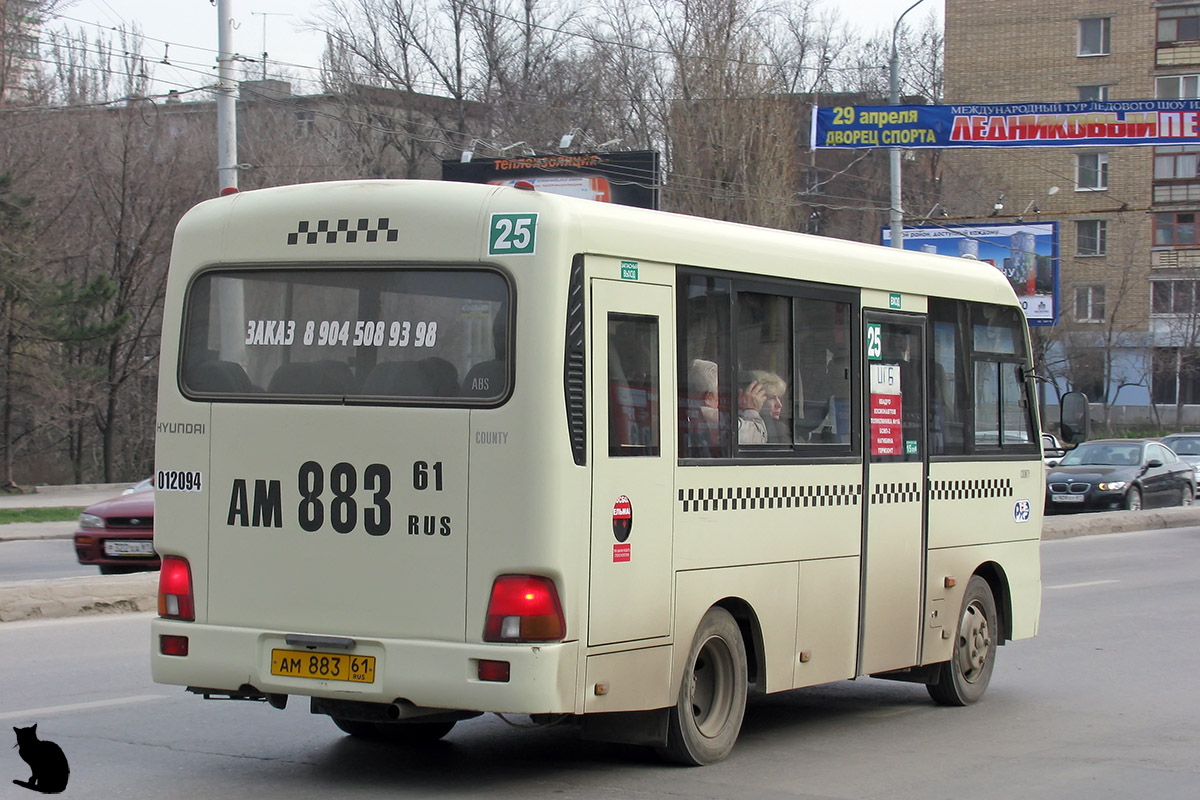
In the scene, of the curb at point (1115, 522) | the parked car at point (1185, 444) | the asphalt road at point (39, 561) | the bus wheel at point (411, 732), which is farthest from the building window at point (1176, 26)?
the bus wheel at point (411, 732)

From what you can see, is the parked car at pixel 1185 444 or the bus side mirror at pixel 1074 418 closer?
the bus side mirror at pixel 1074 418

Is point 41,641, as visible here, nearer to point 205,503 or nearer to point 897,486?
point 205,503

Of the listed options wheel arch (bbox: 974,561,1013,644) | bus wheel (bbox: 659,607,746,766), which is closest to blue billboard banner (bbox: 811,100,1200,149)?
wheel arch (bbox: 974,561,1013,644)

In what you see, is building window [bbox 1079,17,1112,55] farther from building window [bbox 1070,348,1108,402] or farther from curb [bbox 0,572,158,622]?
curb [bbox 0,572,158,622]

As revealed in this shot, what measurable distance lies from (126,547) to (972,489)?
31.3 feet

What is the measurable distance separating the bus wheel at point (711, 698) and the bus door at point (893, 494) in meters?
1.30

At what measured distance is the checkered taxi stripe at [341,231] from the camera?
6.77m

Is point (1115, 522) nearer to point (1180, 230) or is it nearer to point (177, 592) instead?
point (177, 592)

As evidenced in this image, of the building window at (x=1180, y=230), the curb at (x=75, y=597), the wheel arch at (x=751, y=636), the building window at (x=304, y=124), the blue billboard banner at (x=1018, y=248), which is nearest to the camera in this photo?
the wheel arch at (x=751, y=636)

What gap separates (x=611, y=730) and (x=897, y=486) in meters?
2.77

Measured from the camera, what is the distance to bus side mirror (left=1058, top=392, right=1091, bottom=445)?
34.7 ft

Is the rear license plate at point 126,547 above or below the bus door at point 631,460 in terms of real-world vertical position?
→ below

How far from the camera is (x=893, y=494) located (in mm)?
8945

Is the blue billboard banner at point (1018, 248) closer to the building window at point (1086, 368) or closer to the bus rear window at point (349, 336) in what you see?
the building window at point (1086, 368)
